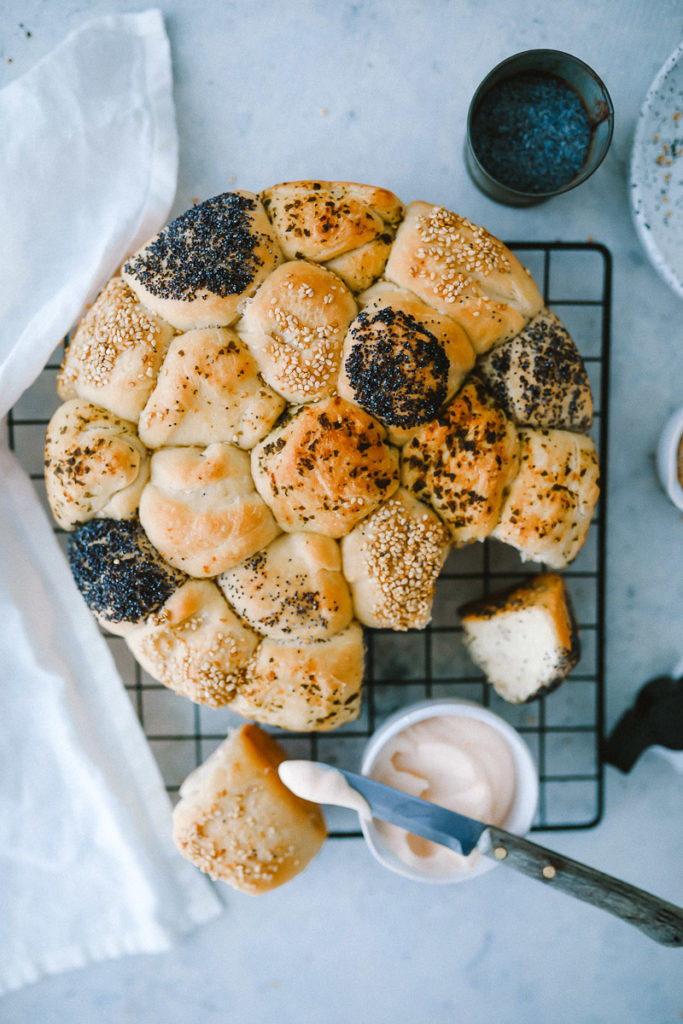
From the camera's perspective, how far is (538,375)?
4.32ft

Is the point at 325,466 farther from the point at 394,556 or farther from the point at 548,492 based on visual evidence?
the point at 548,492

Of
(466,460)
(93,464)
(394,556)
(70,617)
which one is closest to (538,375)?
(466,460)

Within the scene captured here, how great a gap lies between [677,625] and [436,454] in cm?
91

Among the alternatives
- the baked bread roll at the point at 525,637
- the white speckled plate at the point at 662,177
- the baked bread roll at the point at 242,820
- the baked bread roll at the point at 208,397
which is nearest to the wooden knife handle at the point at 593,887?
the baked bread roll at the point at 525,637

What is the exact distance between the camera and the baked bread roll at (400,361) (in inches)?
48.9

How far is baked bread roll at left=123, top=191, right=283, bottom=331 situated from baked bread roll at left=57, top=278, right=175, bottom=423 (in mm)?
38

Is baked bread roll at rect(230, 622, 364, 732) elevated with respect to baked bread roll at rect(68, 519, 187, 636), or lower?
lower

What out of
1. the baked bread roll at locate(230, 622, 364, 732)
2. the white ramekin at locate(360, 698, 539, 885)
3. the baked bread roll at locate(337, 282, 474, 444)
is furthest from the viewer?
the white ramekin at locate(360, 698, 539, 885)

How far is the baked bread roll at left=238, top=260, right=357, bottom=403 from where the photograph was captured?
1.25 metres

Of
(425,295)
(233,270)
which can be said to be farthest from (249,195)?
(425,295)

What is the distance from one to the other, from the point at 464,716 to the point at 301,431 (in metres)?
0.72

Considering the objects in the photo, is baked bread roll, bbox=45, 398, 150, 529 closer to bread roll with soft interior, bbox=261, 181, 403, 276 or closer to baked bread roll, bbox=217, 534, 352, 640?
baked bread roll, bbox=217, 534, 352, 640

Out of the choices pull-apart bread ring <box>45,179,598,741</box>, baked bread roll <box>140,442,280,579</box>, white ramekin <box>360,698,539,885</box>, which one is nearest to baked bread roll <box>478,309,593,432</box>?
pull-apart bread ring <box>45,179,598,741</box>

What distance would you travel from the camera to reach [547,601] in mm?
1478
